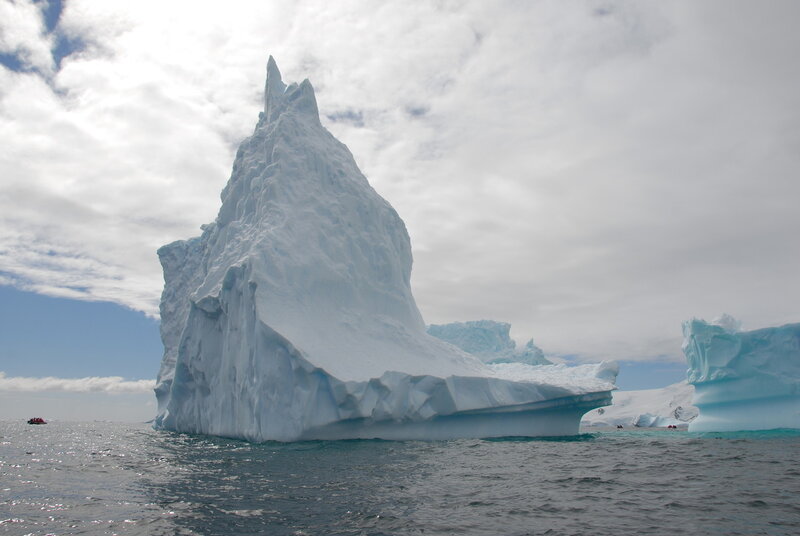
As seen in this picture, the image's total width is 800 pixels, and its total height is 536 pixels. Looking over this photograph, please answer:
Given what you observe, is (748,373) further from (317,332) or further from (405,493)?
(405,493)

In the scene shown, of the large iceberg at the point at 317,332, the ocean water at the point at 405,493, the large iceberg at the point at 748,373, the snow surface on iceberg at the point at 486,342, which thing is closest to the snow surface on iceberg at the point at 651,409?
the snow surface on iceberg at the point at 486,342

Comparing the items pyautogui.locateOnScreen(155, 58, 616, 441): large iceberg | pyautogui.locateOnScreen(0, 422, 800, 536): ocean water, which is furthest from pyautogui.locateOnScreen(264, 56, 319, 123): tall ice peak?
pyautogui.locateOnScreen(0, 422, 800, 536): ocean water

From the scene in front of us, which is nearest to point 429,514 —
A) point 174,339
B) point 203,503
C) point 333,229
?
point 203,503

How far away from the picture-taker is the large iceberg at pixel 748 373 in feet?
87.7

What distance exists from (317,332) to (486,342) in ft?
94.1

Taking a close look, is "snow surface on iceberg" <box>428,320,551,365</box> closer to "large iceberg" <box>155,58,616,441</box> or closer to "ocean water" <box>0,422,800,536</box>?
"large iceberg" <box>155,58,616,441</box>

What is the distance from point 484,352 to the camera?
4516cm

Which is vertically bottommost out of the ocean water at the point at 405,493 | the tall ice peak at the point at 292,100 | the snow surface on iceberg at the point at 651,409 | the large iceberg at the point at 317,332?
the snow surface on iceberg at the point at 651,409

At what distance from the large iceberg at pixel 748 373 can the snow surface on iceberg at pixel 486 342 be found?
16.8 m

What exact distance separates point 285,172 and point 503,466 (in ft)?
49.5

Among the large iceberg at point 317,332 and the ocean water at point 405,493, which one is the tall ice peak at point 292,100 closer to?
the large iceberg at point 317,332

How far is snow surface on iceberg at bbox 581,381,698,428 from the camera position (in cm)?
5112

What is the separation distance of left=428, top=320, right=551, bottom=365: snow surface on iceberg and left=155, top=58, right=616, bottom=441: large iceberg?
17.0 m

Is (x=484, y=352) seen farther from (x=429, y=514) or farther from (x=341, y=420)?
(x=429, y=514)
